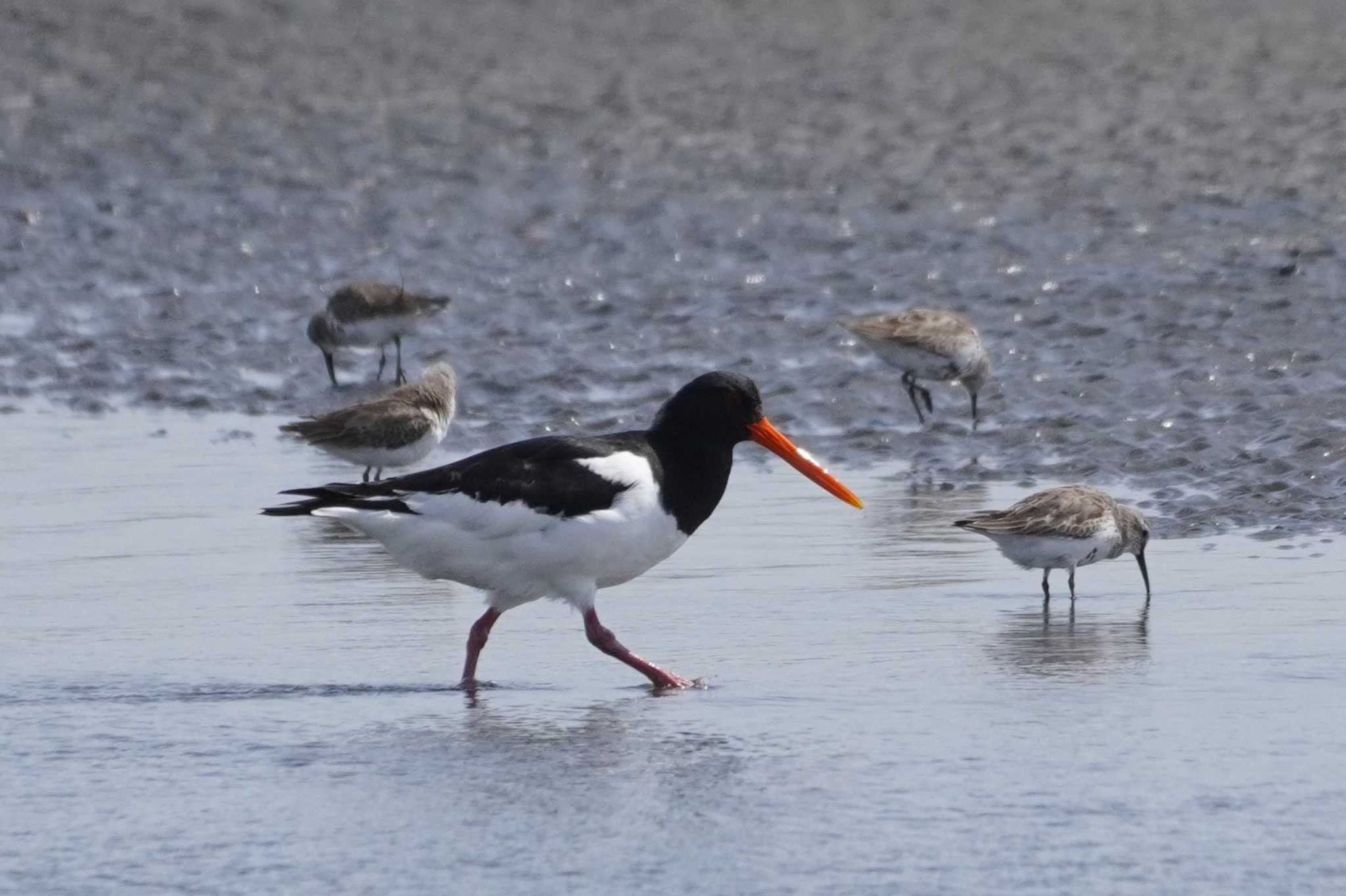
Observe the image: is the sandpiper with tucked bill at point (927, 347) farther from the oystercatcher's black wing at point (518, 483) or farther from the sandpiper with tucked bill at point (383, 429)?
the oystercatcher's black wing at point (518, 483)

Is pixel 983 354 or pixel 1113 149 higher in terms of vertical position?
pixel 1113 149

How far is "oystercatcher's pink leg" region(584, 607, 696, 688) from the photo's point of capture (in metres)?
7.78

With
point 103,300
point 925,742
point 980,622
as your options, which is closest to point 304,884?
point 925,742

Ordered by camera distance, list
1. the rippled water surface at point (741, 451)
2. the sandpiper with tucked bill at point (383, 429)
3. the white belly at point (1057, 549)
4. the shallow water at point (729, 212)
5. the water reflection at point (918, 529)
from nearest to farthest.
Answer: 1. the rippled water surface at point (741, 451)
2. the white belly at point (1057, 549)
3. the water reflection at point (918, 529)
4. the sandpiper with tucked bill at point (383, 429)
5. the shallow water at point (729, 212)

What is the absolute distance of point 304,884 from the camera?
5.86 m

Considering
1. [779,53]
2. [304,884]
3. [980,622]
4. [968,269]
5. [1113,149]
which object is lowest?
[304,884]

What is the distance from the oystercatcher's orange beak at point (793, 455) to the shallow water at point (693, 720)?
390 mm

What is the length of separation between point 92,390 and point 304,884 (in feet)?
27.8

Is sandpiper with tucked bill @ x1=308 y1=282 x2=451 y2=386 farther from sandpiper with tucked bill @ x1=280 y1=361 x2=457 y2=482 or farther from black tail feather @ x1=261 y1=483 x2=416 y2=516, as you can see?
black tail feather @ x1=261 y1=483 x2=416 y2=516

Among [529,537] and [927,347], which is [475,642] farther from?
[927,347]

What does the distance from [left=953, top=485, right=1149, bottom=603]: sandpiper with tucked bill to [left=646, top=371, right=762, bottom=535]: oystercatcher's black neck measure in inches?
45.6

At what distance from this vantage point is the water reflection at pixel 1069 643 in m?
7.88

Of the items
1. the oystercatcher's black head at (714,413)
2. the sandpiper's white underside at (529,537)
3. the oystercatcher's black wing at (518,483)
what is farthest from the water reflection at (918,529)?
the oystercatcher's black wing at (518,483)

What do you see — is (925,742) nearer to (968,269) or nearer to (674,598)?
(674,598)
